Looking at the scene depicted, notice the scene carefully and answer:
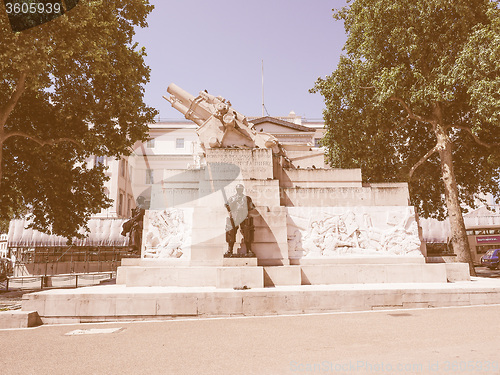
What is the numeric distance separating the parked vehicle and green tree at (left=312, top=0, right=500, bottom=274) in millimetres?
9161

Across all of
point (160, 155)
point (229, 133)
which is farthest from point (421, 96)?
point (160, 155)

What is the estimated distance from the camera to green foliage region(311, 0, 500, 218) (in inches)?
714

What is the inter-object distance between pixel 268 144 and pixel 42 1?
10.7 meters

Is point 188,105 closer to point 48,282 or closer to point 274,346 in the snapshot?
point 48,282

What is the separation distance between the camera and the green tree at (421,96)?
18.3 metres

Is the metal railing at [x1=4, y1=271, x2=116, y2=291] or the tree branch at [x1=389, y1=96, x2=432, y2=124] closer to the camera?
the metal railing at [x1=4, y1=271, x2=116, y2=291]

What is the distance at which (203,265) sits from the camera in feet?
41.4

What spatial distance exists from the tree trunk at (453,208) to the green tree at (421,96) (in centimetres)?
5

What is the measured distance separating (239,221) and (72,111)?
11.5 metres

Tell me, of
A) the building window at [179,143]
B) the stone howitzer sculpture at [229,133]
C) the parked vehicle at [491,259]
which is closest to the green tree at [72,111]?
the stone howitzer sculpture at [229,133]

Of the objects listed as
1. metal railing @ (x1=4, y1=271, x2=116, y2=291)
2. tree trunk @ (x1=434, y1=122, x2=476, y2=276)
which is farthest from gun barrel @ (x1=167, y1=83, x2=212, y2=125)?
tree trunk @ (x1=434, y1=122, x2=476, y2=276)

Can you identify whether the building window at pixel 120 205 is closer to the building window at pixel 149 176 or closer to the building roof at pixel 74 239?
the building window at pixel 149 176

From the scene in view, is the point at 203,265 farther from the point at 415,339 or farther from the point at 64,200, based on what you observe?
the point at 64,200

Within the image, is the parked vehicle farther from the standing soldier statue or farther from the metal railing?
the metal railing
